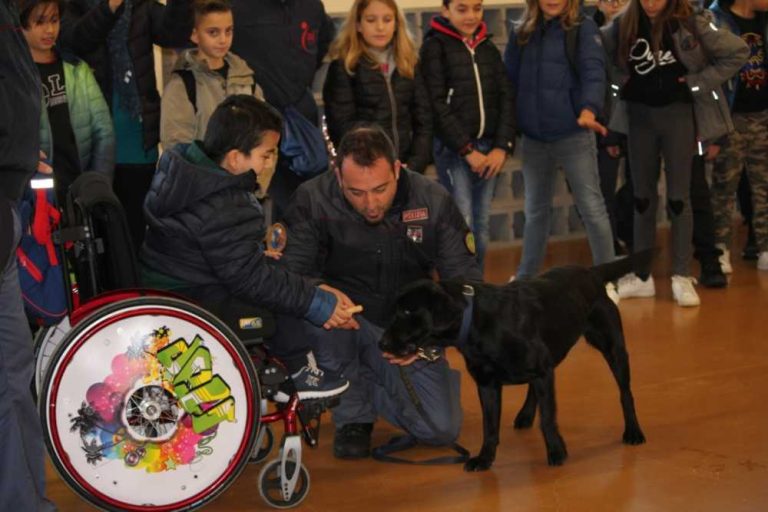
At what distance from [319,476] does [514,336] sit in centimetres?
76

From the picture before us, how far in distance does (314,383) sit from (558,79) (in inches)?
108

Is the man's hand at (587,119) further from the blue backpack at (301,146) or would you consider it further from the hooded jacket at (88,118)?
the hooded jacket at (88,118)

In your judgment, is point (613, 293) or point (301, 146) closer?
point (301, 146)

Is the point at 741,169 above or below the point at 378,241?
below

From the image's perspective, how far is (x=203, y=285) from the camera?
12.2 feet

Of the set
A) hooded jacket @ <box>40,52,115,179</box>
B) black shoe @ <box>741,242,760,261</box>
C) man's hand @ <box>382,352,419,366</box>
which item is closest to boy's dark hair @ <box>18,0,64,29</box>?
hooded jacket @ <box>40,52,115,179</box>

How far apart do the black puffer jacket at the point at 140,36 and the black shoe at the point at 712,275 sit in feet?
9.53

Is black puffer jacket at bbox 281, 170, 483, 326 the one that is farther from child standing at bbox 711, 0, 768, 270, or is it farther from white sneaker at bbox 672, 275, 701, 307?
child standing at bbox 711, 0, 768, 270

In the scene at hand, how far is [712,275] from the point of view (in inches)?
258

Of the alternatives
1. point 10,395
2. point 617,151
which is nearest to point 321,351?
point 10,395

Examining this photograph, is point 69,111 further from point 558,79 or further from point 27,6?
point 558,79

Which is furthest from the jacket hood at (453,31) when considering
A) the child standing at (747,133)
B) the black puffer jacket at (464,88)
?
the child standing at (747,133)

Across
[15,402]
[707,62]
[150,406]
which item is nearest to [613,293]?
[707,62]

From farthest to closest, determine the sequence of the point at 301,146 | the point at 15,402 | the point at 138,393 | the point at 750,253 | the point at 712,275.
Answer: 1. the point at 750,253
2. the point at 712,275
3. the point at 301,146
4. the point at 138,393
5. the point at 15,402
